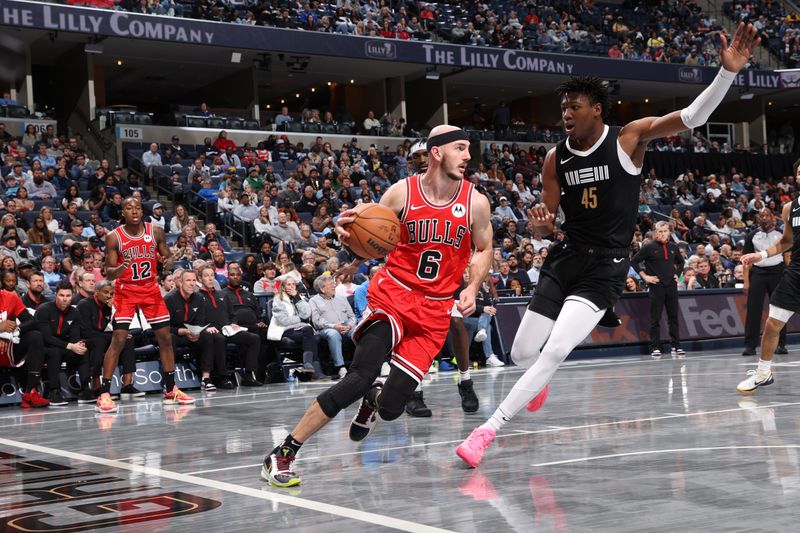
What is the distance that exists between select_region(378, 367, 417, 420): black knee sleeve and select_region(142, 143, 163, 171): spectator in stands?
1824cm

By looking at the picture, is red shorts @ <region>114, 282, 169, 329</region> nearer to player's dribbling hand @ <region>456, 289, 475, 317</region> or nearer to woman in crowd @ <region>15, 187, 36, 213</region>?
player's dribbling hand @ <region>456, 289, 475, 317</region>

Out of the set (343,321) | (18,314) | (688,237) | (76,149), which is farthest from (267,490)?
(688,237)

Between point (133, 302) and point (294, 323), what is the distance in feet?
10.5

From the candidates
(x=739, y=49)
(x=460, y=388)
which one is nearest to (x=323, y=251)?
(x=460, y=388)

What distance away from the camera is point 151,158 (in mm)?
22594

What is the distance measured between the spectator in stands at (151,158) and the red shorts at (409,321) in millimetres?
17968

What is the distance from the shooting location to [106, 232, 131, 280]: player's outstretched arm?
32.6 feet

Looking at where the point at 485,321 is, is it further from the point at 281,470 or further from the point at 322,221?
the point at 281,470

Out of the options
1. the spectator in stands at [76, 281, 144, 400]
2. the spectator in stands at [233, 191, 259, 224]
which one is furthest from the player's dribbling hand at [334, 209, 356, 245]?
the spectator in stands at [233, 191, 259, 224]

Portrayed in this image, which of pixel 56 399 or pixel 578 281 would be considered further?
pixel 56 399

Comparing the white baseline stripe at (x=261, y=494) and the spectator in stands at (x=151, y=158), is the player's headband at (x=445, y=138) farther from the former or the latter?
the spectator in stands at (x=151, y=158)

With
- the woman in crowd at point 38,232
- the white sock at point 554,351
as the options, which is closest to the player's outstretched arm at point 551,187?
the white sock at point 554,351

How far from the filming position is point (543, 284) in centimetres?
605

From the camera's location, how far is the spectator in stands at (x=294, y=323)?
1305 cm
